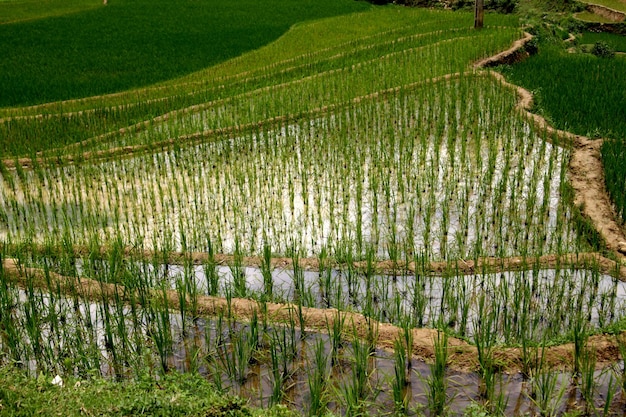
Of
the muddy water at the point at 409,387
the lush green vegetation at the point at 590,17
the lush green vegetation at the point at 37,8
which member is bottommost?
the muddy water at the point at 409,387

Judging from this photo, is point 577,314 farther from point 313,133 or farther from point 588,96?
point 588,96

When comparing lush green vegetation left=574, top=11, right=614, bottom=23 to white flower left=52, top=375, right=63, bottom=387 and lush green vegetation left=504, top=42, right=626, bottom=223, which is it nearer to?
lush green vegetation left=504, top=42, right=626, bottom=223

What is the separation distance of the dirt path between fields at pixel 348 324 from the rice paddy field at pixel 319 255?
0.04ft

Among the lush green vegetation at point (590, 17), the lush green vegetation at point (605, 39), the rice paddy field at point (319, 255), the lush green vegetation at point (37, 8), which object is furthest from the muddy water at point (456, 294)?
the lush green vegetation at point (37, 8)

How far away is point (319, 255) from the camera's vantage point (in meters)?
4.73

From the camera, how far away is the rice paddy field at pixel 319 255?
10.9 feet

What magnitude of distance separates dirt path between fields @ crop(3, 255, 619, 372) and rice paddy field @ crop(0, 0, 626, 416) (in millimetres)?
12

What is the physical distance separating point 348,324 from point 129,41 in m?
15.2

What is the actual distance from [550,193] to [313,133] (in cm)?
315

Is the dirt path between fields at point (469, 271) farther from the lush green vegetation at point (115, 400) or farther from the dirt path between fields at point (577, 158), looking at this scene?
the lush green vegetation at point (115, 400)

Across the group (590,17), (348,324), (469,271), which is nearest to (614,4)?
(590,17)

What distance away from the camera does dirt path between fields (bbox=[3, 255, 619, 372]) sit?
135 inches

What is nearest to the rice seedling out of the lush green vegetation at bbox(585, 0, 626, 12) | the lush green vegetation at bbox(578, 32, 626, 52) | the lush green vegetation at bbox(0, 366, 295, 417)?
the lush green vegetation at bbox(0, 366, 295, 417)

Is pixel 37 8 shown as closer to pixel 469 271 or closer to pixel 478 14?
pixel 478 14
